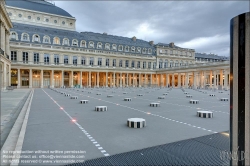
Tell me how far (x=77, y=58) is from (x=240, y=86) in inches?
2654

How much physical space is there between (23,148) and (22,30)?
64.9 metres

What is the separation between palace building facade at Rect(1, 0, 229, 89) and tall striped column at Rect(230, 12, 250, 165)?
54.0 metres

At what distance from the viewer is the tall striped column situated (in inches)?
85.0

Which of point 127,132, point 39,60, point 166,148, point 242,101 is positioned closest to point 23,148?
point 127,132

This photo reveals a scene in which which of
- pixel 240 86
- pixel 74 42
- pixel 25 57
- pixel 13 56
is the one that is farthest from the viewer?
pixel 74 42

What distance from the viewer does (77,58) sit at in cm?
6619

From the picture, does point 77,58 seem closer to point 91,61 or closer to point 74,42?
point 91,61

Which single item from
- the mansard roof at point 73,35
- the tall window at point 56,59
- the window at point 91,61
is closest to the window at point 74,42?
the mansard roof at point 73,35

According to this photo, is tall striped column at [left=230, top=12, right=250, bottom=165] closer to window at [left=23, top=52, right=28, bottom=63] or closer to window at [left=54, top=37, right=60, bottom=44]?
window at [left=23, top=52, right=28, bottom=63]

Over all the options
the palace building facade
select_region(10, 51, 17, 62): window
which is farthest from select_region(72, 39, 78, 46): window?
select_region(10, 51, 17, 62): window

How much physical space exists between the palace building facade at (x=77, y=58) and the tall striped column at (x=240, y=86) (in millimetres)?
53981

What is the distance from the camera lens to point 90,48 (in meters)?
70.1

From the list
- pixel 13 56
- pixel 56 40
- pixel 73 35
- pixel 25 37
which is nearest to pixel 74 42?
pixel 73 35

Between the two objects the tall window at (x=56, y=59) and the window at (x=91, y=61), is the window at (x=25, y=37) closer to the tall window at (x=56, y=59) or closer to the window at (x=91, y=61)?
the tall window at (x=56, y=59)
